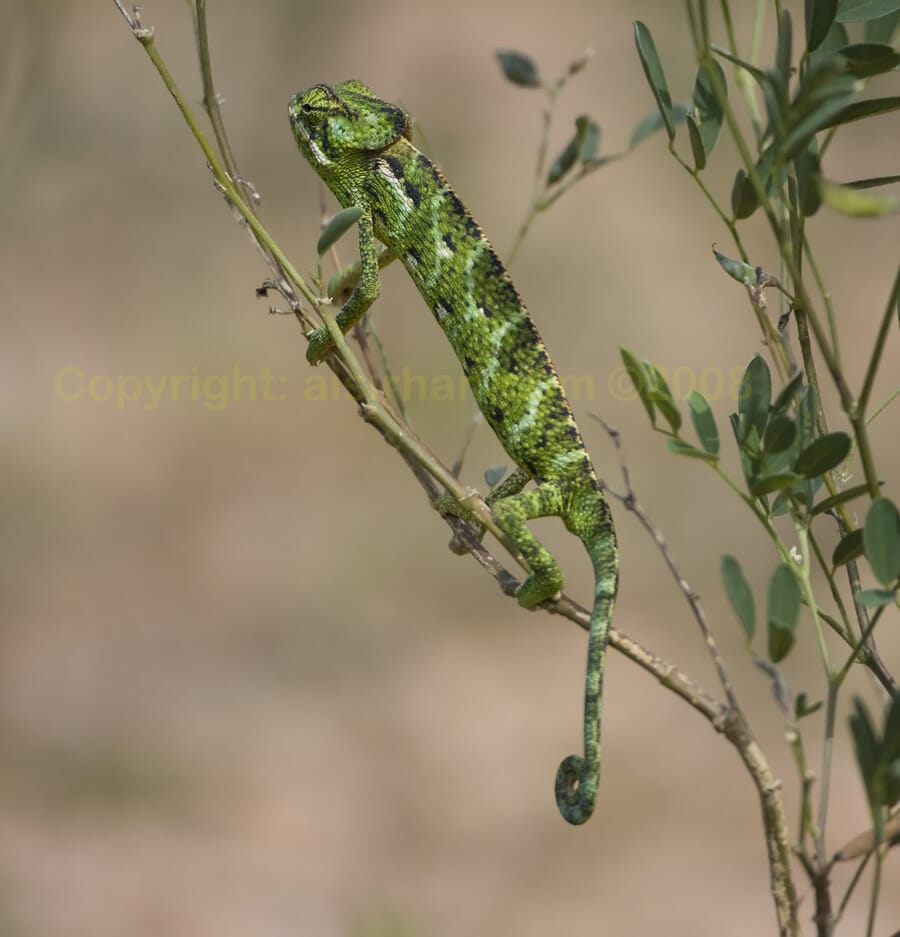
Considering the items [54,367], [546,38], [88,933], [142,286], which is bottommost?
[88,933]

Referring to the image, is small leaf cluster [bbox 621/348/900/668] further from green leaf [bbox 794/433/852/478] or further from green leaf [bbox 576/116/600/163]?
green leaf [bbox 576/116/600/163]

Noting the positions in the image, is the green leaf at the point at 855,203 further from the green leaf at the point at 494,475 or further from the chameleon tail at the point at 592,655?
the green leaf at the point at 494,475

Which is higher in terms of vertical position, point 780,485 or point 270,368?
point 270,368

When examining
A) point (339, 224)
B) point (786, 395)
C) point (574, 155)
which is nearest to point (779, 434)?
point (786, 395)

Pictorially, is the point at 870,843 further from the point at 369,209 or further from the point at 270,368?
the point at 270,368

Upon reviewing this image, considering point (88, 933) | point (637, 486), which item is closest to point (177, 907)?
point (88, 933)

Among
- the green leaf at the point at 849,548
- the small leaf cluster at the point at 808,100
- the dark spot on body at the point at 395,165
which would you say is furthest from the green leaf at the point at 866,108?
the dark spot on body at the point at 395,165
